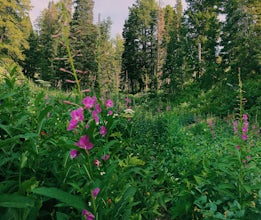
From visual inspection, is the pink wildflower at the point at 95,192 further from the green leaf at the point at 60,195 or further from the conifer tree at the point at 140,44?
the conifer tree at the point at 140,44

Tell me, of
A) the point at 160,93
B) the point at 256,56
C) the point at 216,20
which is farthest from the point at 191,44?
the point at 256,56

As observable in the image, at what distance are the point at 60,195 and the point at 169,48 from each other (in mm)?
30298

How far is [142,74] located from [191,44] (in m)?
12.3

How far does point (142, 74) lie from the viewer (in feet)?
118

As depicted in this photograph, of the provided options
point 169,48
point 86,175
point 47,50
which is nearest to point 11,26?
point 47,50

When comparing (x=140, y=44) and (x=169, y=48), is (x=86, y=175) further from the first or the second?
(x=140, y=44)

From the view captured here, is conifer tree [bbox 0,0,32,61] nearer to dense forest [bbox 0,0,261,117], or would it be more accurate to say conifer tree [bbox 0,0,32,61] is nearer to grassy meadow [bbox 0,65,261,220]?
dense forest [bbox 0,0,261,117]

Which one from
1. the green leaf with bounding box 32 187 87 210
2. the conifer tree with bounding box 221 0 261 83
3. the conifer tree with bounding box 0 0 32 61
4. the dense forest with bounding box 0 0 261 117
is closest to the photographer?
the green leaf with bounding box 32 187 87 210

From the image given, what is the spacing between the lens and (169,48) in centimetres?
3009

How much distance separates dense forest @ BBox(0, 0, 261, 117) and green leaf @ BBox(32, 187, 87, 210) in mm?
737

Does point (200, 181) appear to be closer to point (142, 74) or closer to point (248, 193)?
point (248, 193)

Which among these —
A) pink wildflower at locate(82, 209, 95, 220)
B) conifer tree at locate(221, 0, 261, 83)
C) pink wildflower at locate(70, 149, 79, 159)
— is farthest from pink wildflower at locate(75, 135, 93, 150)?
conifer tree at locate(221, 0, 261, 83)

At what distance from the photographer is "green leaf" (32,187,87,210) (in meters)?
1.12

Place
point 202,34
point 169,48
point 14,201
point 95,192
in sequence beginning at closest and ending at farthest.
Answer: point 14,201 → point 95,192 → point 202,34 → point 169,48
